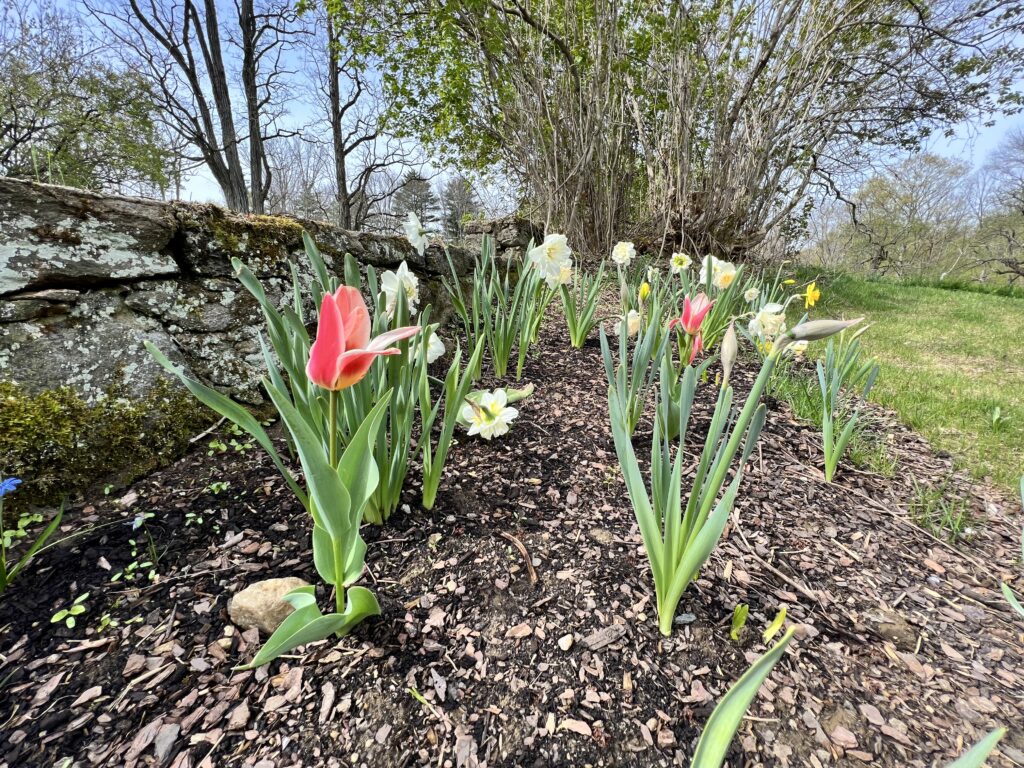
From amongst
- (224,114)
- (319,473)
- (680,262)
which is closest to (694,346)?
(319,473)

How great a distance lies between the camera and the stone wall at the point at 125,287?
1.15m

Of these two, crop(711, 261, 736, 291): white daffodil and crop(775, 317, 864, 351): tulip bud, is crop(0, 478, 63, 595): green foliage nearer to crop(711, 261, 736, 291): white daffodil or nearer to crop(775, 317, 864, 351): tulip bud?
crop(775, 317, 864, 351): tulip bud

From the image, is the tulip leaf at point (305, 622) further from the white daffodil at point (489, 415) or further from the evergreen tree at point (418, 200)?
the evergreen tree at point (418, 200)

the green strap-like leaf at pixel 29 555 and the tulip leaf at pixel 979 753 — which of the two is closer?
the tulip leaf at pixel 979 753

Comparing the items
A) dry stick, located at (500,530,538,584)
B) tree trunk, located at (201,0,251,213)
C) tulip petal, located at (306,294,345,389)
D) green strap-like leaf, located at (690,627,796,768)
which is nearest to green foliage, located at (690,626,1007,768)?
green strap-like leaf, located at (690,627,796,768)

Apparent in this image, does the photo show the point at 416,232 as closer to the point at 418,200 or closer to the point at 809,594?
the point at 809,594

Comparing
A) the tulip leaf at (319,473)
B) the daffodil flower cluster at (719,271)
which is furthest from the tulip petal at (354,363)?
the daffodil flower cluster at (719,271)

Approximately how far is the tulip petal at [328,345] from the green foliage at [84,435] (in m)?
1.02

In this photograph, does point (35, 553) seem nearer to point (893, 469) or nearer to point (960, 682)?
point (960, 682)

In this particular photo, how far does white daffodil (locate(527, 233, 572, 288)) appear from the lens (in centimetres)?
192

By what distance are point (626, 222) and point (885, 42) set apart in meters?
3.15

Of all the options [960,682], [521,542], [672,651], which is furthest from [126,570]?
[960,682]

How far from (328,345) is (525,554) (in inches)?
29.7

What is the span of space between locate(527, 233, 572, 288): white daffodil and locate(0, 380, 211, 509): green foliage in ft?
4.59
